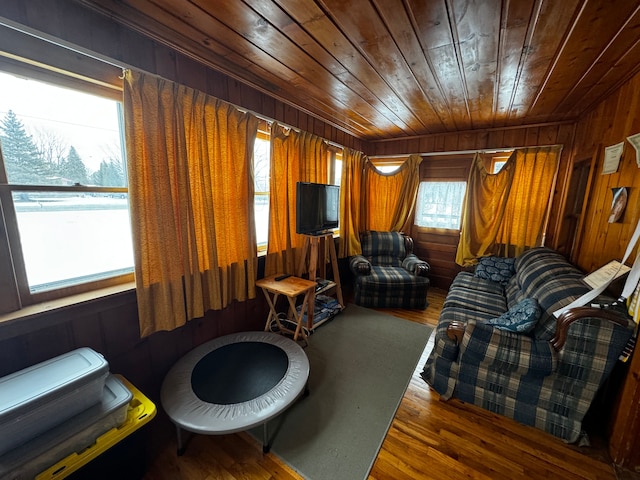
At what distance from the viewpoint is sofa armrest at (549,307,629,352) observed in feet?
4.33

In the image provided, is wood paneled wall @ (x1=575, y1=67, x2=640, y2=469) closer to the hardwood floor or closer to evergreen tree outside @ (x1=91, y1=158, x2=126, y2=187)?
the hardwood floor

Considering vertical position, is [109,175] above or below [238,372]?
above

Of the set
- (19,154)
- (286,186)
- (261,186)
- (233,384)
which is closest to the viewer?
(19,154)

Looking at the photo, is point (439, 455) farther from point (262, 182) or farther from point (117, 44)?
point (117, 44)

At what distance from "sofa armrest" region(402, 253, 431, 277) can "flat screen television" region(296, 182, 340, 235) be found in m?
1.25

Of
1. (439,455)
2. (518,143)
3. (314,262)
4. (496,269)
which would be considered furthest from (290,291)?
(518,143)

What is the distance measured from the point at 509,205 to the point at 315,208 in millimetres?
2591

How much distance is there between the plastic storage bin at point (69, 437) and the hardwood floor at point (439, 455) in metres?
0.53

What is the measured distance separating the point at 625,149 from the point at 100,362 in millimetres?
3355

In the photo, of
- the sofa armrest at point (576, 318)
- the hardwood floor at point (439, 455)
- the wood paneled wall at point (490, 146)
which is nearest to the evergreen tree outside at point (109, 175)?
the hardwood floor at point (439, 455)

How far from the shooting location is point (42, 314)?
1.14 meters

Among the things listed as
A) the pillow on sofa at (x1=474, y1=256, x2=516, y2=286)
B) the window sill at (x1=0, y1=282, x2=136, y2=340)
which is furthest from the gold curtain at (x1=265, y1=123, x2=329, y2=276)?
the pillow on sofa at (x1=474, y1=256, x2=516, y2=286)

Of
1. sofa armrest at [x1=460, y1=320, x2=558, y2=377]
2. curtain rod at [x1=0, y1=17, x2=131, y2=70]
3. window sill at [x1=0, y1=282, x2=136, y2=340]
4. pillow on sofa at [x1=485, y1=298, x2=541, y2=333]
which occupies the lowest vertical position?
sofa armrest at [x1=460, y1=320, x2=558, y2=377]

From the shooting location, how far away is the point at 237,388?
4.83 feet
